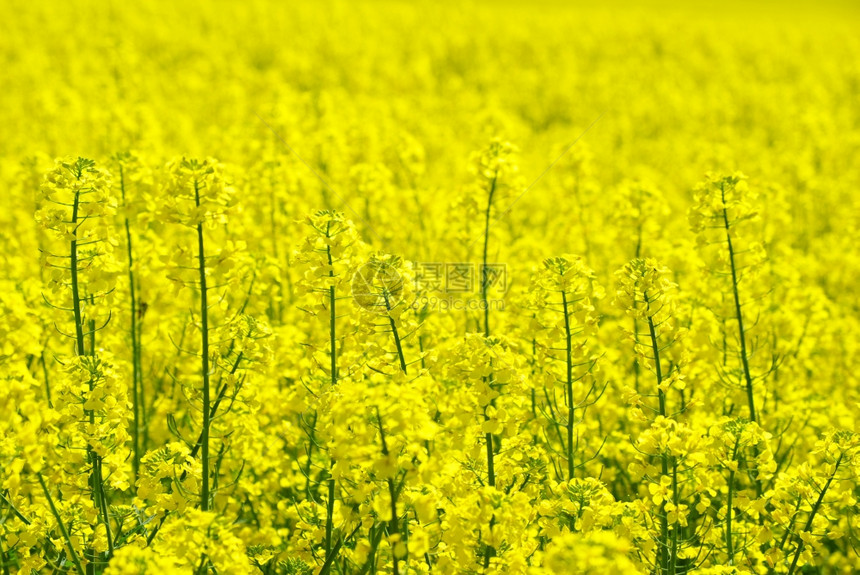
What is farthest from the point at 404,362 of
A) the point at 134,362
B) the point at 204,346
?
the point at 134,362

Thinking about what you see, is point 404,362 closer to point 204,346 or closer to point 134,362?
point 204,346

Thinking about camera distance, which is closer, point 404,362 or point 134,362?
point 404,362

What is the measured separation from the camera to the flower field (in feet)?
8.50

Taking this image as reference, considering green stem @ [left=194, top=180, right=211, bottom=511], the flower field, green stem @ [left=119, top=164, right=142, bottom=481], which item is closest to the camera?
the flower field

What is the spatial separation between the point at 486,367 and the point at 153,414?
252 cm

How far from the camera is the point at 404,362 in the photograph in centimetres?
283

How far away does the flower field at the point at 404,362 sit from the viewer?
2.59m

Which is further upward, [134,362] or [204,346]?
[204,346]

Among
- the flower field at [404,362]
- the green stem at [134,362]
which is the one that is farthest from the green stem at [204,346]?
the green stem at [134,362]

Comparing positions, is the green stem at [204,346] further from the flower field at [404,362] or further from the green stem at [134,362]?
the green stem at [134,362]

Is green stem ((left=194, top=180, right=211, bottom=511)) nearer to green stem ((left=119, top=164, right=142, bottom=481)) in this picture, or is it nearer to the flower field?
the flower field

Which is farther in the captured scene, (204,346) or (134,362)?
(134,362)

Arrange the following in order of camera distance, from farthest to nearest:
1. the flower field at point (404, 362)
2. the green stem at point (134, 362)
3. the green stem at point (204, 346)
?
the green stem at point (134, 362)
the green stem at point (204, 346)
the flower field at point (404, 362)

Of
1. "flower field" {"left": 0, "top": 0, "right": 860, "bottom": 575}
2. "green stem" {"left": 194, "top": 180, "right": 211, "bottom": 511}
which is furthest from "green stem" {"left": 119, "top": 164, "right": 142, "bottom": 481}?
"green stem" {"left": 194, "top": 180, "right": 211, "bottom": 511}
